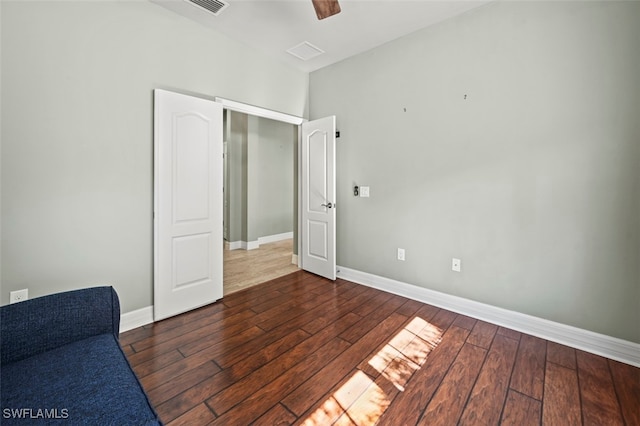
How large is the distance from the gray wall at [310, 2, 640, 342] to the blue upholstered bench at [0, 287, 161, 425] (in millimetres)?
2756

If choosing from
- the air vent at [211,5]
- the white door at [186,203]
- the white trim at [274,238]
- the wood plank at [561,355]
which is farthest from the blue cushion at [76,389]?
the white trim at [274,238]

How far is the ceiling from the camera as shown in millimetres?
2627

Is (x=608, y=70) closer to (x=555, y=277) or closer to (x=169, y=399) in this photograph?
(x=555, y=277)

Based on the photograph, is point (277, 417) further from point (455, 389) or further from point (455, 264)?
point (455, 264)

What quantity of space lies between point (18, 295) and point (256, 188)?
4043 millimetres

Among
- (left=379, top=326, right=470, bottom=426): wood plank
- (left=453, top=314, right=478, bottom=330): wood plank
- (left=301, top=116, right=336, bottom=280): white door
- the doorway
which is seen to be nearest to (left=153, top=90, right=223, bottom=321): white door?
(left=301, top=116, right=336, bottom=280): white door

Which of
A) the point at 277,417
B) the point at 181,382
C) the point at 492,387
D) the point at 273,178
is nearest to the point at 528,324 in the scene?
the point at 492,387

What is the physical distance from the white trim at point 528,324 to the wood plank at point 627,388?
103mm

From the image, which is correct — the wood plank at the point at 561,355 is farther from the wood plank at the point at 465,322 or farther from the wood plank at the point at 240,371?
the wood plank at the point at 240,371

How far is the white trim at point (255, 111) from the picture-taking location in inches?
126

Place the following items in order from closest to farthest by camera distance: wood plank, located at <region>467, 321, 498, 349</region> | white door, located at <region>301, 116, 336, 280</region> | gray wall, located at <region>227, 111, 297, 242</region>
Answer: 1. wood plank, located at <region>467, 321, 498, 349</region>
2. white door, located at <region>301, 116, 336, 280</region>
3. gray wall, located at <region>227, 111, 297, 242</region>

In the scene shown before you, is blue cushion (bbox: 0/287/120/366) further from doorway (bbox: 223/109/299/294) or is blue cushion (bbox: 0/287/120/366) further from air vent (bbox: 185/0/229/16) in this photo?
doorway (bbox: 223/109/299/294)

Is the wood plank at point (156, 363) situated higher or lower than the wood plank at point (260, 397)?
higher

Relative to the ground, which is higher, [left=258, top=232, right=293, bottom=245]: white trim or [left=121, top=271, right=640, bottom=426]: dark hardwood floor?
[left=258, top=232, right=293, bottom=245]: white trim
